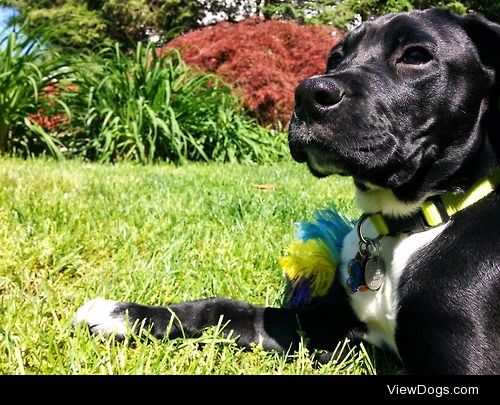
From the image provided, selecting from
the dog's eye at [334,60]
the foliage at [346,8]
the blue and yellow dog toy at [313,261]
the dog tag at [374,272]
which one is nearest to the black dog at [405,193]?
the dog tag at [374,272]

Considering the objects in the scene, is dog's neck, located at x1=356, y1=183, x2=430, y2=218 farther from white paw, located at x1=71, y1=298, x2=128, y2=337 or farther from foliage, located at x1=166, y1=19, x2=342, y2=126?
foliage, located at x1=166, y1=19, x2=342, y2=126

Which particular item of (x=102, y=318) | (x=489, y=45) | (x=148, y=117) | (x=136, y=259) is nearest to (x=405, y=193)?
(x=489, y=45)

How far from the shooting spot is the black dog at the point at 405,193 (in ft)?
5.82

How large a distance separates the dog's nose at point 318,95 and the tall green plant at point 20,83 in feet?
16.2

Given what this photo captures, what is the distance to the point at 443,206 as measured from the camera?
6.48 ft

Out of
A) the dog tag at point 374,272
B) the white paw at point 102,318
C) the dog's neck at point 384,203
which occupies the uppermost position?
the dog's neck at point 384,203

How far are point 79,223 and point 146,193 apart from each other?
47.6 inches

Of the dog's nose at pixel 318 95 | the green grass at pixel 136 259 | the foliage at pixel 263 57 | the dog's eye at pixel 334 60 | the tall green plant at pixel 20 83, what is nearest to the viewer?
the green grass at pixel 136 259

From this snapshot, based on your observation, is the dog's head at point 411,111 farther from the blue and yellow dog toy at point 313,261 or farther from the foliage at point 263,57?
the foliage at point 263,57

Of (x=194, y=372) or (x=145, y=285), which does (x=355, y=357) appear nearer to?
(x=194, y=372)

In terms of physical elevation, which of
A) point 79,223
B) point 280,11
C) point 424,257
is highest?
point 424,257

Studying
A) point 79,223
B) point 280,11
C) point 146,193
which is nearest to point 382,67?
point 79,223

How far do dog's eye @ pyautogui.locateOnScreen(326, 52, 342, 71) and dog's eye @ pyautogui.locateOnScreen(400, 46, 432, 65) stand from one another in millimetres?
428
